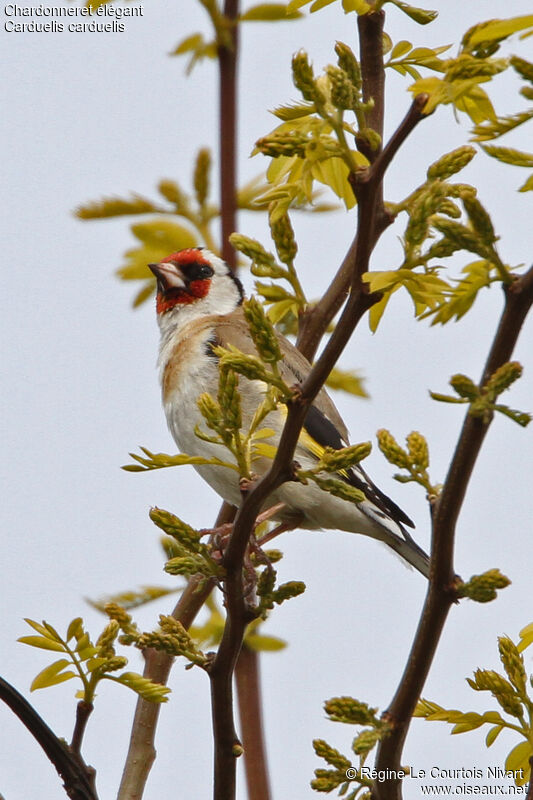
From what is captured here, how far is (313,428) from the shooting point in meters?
3.92

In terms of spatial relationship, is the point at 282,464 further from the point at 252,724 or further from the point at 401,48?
the point at 252,724

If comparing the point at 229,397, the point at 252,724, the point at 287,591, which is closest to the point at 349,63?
the point at 229,397

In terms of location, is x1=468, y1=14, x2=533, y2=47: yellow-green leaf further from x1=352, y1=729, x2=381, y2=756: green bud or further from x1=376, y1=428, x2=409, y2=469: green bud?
x1=352, y1=729, x2=381, y2=756: green bud

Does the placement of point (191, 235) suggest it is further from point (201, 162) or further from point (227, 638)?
point (227, 638)

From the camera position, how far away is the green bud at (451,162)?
1.81 metres

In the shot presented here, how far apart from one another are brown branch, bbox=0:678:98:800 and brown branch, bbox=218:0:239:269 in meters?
1.59

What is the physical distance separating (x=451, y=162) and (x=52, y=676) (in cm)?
127

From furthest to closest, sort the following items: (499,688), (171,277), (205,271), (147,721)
Result: (205,271) < (171,277) < (147,721) < (499,688)

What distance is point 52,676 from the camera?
2.22 meters

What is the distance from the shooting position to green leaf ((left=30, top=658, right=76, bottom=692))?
7.21 feet

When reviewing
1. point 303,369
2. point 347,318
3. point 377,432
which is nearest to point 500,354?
point 347,318

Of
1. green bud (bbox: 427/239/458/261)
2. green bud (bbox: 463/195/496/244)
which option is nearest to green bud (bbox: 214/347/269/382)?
green bud (bbox: 427/239/458/261)

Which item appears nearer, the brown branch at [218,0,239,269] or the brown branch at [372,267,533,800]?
the brown branch at [372,267,533,800]

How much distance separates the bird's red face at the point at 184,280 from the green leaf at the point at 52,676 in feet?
10.7
